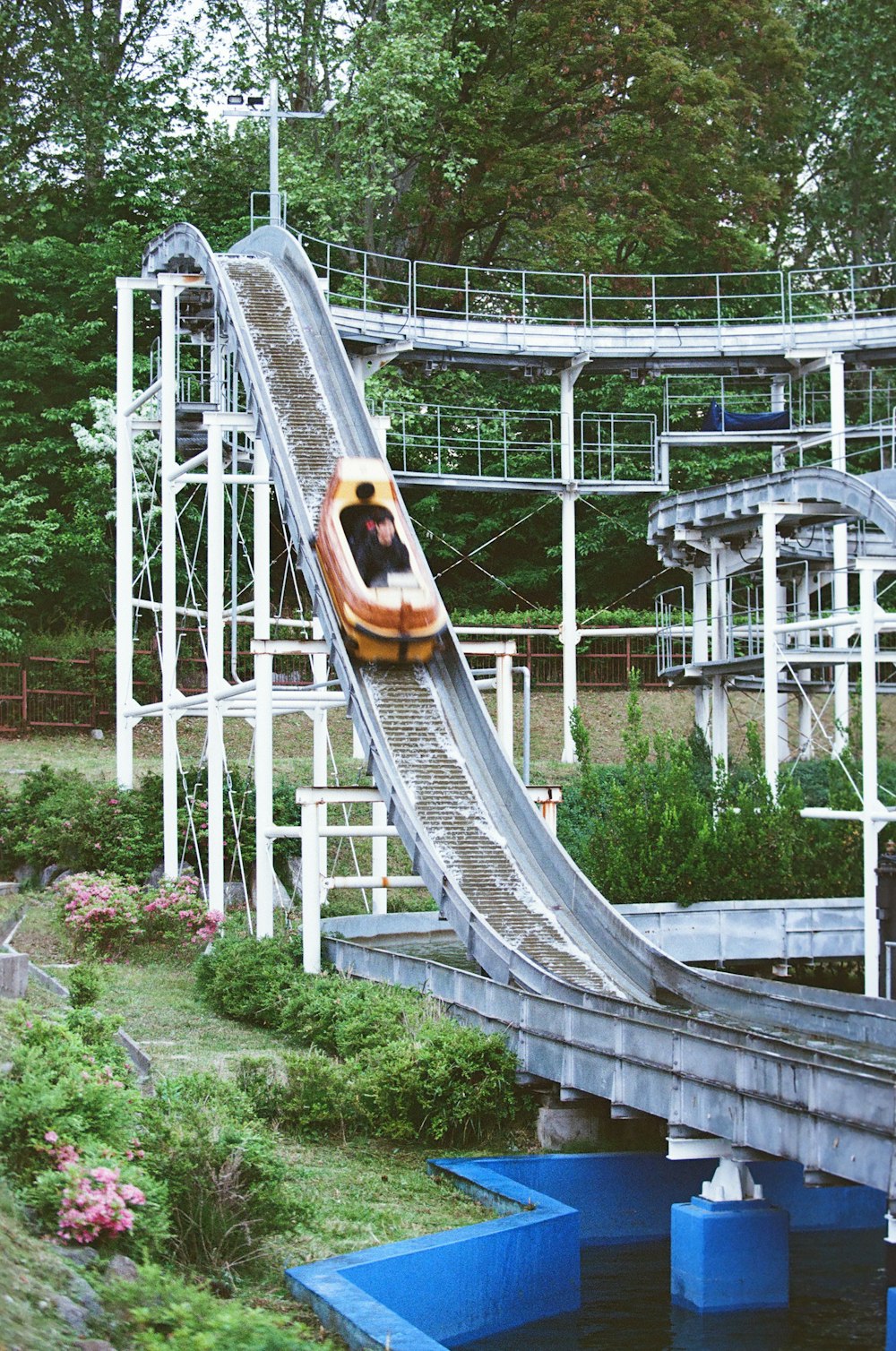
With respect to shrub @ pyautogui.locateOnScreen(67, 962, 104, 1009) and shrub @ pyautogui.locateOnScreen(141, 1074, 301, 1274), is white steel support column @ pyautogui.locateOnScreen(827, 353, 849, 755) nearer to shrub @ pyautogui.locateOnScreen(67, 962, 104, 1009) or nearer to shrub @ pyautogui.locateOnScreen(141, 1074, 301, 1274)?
shrub @ pyautogui.locateOnScreen(67, 962, 104, 1009)

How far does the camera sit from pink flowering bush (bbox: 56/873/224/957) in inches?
1009

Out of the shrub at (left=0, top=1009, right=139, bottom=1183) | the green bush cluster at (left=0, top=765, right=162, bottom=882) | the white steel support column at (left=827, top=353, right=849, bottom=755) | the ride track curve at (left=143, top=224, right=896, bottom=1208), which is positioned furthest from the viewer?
the white steel support column at (left=827, top=353, right=849, bottom=755)

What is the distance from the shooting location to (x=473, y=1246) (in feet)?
43.8

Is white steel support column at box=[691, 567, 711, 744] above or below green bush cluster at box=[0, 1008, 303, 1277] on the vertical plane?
above

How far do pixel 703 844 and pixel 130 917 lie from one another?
844cm

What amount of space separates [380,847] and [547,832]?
18.4 feet

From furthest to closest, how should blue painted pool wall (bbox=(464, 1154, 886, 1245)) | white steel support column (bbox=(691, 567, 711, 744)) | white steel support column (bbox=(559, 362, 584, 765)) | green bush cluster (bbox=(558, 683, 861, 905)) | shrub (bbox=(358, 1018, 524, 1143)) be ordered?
white steel support column (bbox=(559, 362, 584, 765))
white steel support column (bbox=(691, 567, 711, 744))
green bush cluster (bbox=(558, 683, 861, 905))
shrub (bbox=(358, 1018, 524, 1143))
blue painted pool wall (bbox=(464, 1154, 886, 1245))

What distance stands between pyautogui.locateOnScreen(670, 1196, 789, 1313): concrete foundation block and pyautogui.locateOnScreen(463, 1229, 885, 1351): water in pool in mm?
126

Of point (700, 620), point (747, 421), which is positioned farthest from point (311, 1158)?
point (747, 421)

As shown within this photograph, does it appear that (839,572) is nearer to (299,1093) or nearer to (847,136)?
(299,1093)

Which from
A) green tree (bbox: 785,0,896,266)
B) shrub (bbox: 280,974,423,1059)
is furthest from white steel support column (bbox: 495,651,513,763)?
green tree (bbox: 785,0,896,266)

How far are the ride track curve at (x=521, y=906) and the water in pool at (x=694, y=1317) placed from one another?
4.79ft

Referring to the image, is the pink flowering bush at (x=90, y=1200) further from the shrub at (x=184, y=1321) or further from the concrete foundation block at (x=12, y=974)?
the concrete foundation block at (x=12, y=974)

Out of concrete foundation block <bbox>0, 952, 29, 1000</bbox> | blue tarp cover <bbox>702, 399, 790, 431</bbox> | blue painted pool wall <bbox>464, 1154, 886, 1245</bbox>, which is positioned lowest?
blue painted pool wall <bbox>464, 1154, 886, 1245</bbox>
